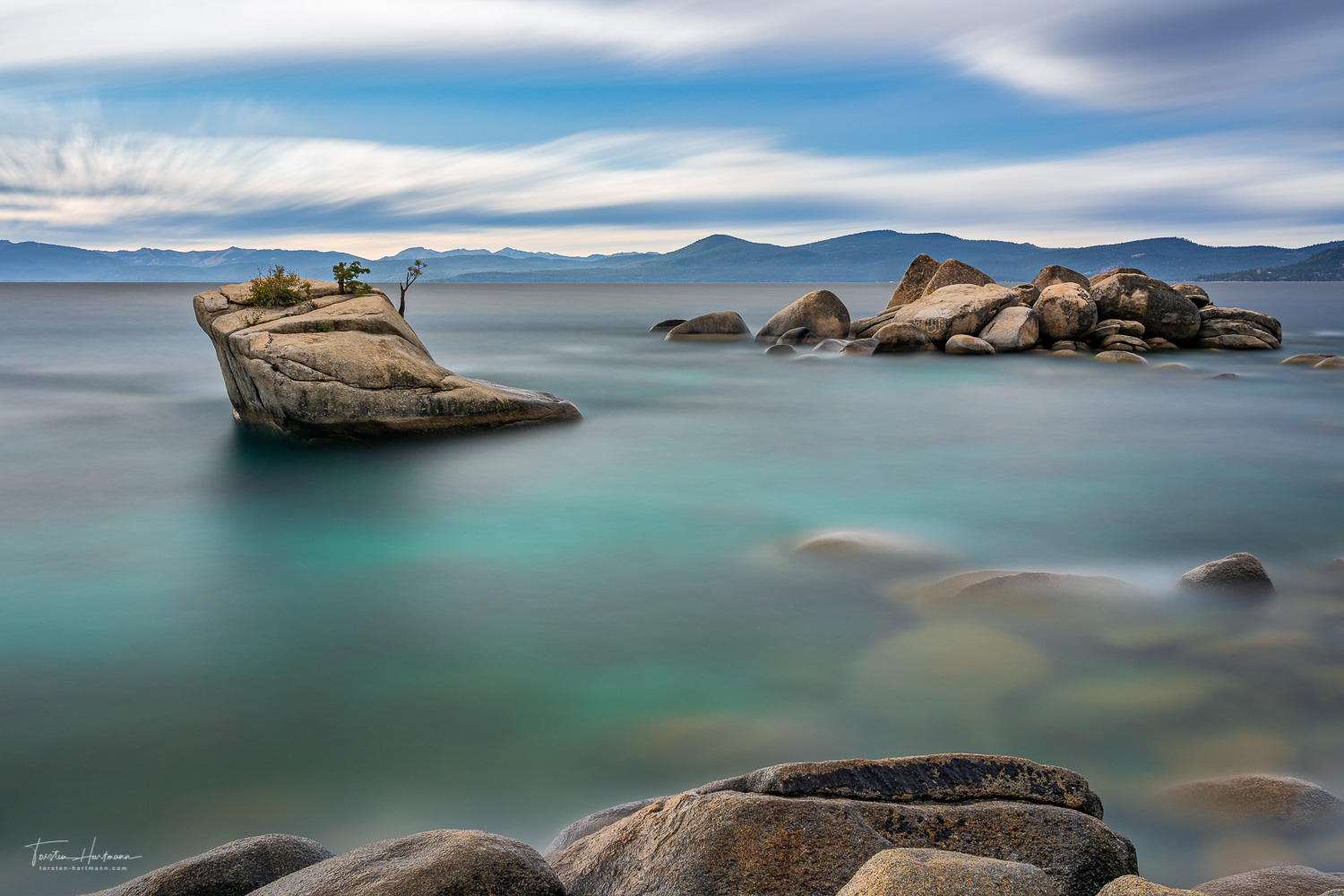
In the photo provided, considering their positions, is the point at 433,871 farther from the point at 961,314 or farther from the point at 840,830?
the point at 961,314

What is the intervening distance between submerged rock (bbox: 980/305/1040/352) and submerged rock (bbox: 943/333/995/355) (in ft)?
1.61

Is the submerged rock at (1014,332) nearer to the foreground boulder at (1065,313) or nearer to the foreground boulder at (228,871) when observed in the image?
the foreground boulder at (1065,313)

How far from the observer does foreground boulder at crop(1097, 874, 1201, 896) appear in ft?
7.84

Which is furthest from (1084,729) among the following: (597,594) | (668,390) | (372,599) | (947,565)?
(668,390)

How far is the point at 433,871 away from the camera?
2.90m

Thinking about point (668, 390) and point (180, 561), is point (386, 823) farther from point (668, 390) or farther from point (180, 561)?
point (668, 390)

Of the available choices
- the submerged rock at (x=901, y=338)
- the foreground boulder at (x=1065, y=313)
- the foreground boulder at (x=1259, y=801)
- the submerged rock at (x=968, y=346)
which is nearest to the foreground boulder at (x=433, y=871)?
the foreground boulder at (x=1259, y=801)

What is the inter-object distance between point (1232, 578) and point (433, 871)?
23.9ft

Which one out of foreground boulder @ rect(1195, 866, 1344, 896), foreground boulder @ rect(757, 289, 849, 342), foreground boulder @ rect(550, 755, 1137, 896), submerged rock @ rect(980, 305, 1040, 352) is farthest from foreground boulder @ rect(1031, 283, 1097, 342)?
foreground boulder @ rect(550, 755, 1137, 896)

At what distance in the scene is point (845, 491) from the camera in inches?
459

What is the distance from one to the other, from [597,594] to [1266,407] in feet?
59.3

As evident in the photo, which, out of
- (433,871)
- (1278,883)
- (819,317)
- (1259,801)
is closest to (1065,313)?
(819,317)

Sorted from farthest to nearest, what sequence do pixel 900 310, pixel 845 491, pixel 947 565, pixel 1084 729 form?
pixel 900 310 < pixel 845 491 < pixel 947 565 < pixel 1084 729

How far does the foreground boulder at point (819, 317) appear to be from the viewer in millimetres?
33281
